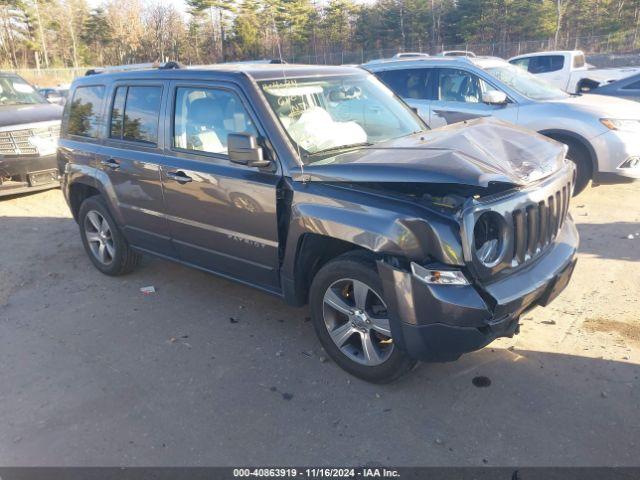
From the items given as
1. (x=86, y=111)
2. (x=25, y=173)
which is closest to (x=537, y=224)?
(x=86, y=111)

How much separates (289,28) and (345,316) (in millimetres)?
33661

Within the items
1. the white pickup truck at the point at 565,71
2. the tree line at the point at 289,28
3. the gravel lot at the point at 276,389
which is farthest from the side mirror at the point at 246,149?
the tree line at the point at 289,28

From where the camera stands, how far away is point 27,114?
912cm

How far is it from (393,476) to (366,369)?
2.63ft

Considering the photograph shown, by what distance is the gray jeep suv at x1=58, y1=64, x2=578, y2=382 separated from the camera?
9.50 feet

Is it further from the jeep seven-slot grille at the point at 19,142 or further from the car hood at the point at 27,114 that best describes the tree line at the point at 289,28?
the jeep seven-slot grille at the point at 19,142

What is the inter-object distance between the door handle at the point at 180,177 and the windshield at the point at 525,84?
5.20m

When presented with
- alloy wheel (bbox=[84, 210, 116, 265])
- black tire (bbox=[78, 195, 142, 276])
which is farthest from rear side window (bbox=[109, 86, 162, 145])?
alloy wheel (bbox=[84, 210, 116, 265])

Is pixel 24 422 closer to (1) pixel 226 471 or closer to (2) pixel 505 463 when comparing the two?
(1) pixel 226 471

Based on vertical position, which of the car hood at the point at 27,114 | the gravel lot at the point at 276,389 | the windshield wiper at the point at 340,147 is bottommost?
the gravel lot at the point at 276,389

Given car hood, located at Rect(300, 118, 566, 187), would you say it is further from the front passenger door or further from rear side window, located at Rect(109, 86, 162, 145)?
the front passenger door

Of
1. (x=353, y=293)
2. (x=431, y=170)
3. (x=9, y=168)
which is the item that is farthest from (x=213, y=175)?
(x=9, y=168)

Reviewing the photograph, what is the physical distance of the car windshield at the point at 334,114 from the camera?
3.74 meters

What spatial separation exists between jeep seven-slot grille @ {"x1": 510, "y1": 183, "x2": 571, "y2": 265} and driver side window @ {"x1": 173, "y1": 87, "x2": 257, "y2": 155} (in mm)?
1876
